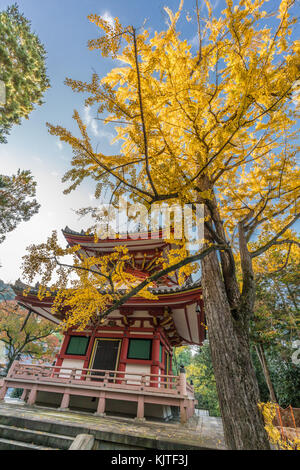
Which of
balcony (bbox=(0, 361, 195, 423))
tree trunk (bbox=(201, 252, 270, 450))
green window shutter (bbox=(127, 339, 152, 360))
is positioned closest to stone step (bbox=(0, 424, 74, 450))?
balcony (bbox=(0, 361, 195, 423))

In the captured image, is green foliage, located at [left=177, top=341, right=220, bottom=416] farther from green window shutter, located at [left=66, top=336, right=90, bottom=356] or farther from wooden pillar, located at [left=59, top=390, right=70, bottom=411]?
wooden pillar, located at [left=59, top=390, right=70, bottom=411]

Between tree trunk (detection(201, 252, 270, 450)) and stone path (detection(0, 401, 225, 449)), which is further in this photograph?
stone path (detection(0, 401, 225, 449))

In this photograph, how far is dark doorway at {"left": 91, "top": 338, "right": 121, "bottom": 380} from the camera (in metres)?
7.71

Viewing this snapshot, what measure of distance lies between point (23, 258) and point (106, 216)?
4.04 ft

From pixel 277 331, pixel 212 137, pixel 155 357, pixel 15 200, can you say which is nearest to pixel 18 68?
pixel 15 200

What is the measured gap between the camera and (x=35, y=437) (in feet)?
12.4

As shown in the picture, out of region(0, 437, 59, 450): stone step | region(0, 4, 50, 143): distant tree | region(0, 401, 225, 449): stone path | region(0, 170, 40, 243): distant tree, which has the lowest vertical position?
region(0, 437, 59, 450): stone step

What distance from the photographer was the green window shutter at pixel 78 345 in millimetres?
8086

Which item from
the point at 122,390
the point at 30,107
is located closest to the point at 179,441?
the point at 122,390

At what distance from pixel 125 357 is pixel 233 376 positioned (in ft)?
20.6

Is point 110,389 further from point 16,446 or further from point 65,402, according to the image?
point 16,446

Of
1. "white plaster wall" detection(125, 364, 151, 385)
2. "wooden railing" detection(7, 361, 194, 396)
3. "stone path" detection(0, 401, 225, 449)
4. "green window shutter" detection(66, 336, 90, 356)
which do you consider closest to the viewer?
"stone path" detection(0, 401, 225, 449)

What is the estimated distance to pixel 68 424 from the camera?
399 centimetres

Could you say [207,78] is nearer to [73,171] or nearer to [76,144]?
[76,144]
